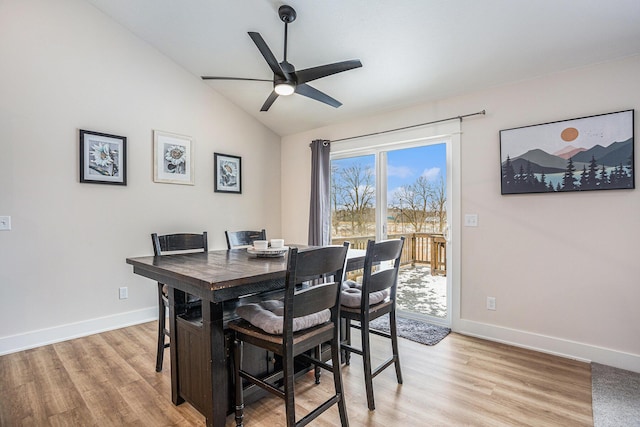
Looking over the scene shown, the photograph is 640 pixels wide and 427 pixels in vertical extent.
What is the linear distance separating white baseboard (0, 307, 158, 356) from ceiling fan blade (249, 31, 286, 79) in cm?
293

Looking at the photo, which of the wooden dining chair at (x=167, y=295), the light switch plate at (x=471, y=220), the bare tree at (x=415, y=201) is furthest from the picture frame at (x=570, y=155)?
the wooden dining chair at (x=167, y=295)

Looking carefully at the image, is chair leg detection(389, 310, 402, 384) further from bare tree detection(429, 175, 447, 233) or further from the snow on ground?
bare tree detection(429, 175, 447, 233)

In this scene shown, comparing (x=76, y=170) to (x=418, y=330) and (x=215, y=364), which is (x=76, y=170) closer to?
(x=215, y=364)

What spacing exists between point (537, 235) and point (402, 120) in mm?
1757

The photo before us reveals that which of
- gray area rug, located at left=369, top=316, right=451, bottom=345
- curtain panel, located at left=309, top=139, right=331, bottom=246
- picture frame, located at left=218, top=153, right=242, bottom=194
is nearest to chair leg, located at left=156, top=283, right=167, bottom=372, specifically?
gray area rug, located at left=369, top=316, right=451, bottom=345

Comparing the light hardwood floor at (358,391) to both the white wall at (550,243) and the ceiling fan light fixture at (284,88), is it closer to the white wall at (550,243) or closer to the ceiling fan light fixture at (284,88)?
the white wall at (550,243)

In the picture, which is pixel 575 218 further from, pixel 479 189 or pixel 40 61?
pixel 40 61

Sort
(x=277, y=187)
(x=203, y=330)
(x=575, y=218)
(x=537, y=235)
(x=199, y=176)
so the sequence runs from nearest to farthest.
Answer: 1. (x=203, y=330)
2. (x=575, y=218)
3. (x=537, y=235)
4. (x=199, y=176)
5. (x=277, y=187)

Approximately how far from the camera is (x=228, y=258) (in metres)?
2.22

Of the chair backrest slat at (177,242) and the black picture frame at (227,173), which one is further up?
the black picture frame at (227,173)

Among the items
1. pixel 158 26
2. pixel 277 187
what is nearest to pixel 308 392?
pixel 277 187

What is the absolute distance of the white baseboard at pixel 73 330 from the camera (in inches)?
111

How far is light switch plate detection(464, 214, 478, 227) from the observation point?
315 centimetres

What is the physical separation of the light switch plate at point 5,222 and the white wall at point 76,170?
1.7 inches
